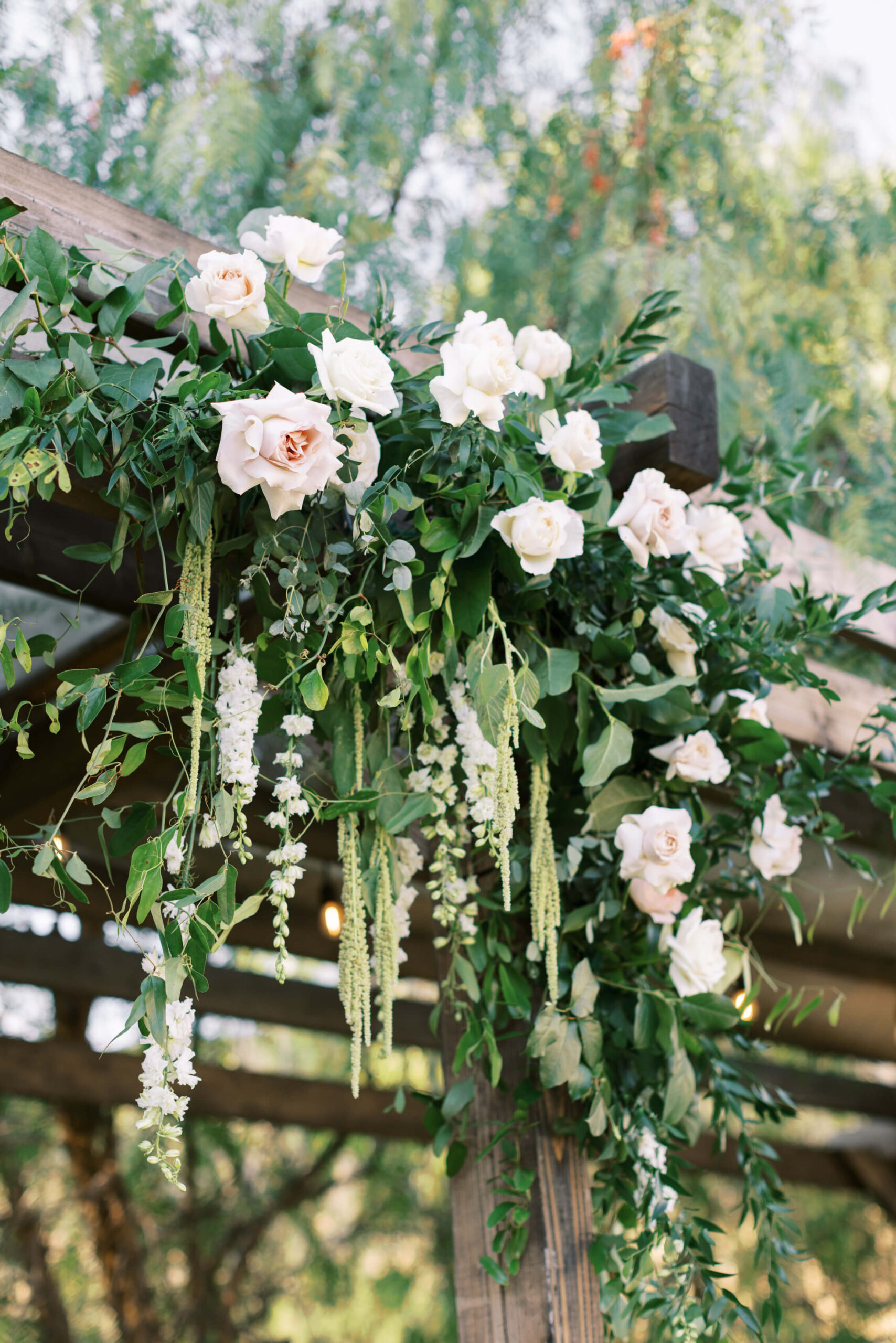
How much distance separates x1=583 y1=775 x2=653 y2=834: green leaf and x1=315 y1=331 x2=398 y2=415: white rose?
0.43 meters

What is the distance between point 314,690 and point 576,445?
0.31 metres

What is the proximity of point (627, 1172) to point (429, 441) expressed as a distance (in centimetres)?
69

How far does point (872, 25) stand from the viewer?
2164mm

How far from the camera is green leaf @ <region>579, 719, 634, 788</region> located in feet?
2.95

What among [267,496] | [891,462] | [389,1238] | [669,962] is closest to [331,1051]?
[389,1238]

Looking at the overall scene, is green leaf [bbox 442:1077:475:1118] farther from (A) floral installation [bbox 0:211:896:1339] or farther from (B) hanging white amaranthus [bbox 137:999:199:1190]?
(B) hanging white amaranthus [bbox 137:999:199:1190]

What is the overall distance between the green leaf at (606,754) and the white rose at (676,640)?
131 mm

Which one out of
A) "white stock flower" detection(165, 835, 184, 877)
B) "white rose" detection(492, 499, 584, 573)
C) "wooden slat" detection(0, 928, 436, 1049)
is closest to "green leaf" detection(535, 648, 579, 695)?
"white rose" detection(492, 499, 584, 573)

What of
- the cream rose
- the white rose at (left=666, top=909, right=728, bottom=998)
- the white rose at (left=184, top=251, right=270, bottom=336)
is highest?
the white rose at (left=184, top=251, right=270, bottom=336)

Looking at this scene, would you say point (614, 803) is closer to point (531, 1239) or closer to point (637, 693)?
point (637, 693)

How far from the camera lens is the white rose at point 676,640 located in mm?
1023

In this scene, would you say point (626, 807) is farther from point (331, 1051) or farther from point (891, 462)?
point (331, 1051)

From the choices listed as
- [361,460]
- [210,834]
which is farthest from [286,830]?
[361,460]

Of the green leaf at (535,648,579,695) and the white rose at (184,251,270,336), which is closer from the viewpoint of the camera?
the white rose at (184,251,270,336)
